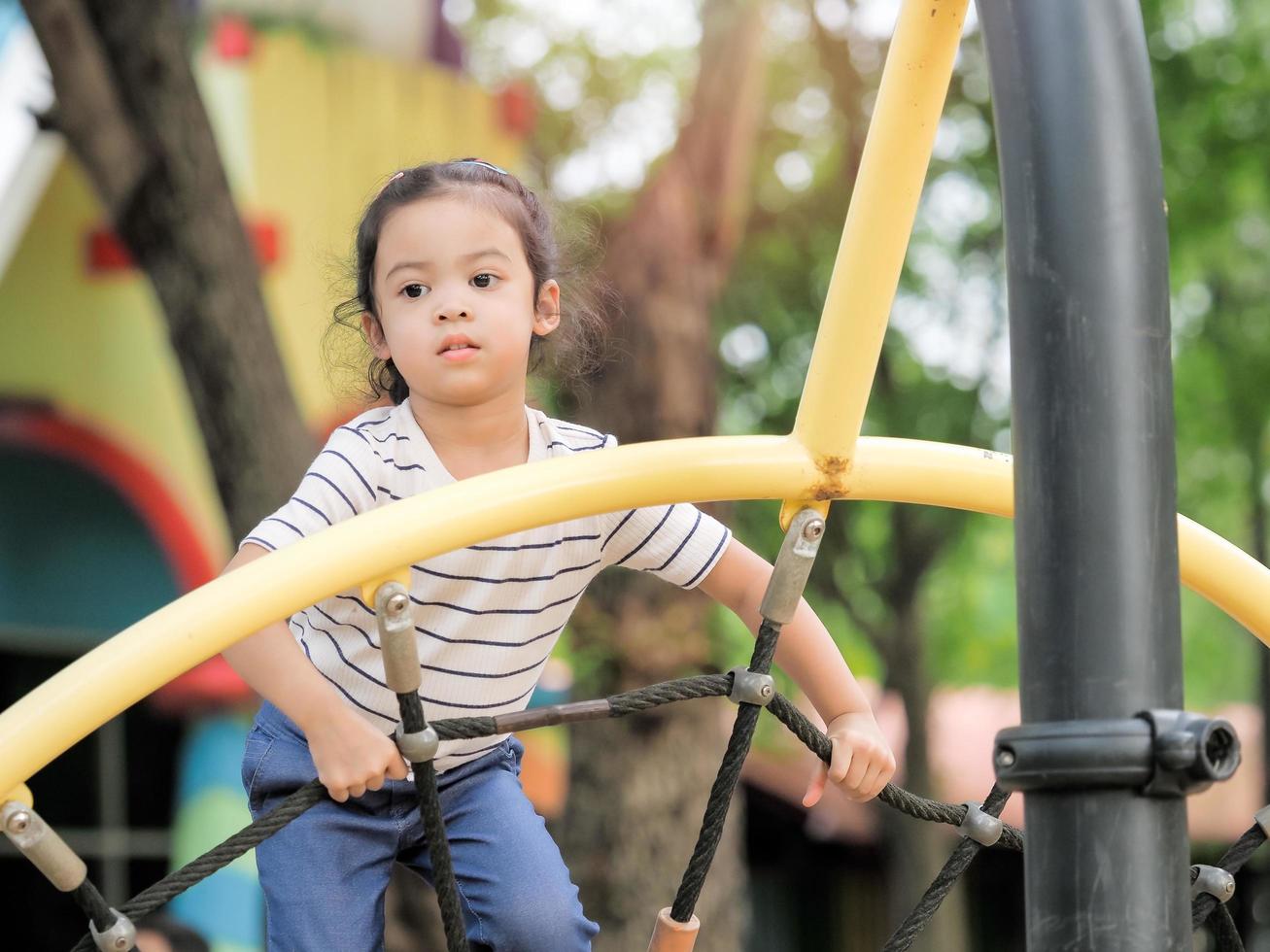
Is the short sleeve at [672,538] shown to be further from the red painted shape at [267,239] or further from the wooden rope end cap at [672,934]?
the red painted shape at [267,239]

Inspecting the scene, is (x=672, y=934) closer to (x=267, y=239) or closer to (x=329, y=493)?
(x=329, y=493)

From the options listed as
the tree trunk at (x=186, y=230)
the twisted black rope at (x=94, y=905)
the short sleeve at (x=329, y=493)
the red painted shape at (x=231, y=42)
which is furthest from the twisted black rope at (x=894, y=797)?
the red painted shape at (x=231, y=42)

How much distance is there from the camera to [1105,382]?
1.02 metres

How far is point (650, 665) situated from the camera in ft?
13.8

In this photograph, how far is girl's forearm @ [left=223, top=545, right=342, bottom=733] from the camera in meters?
1.25

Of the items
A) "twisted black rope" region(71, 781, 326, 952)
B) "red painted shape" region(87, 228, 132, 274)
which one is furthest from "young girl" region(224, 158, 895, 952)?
"red painted shape" region(87, 228, 132, 274)

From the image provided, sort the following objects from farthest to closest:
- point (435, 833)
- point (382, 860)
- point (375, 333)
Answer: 1. point (375, 333)
2. point (382, 860)
3. point (435, 833)

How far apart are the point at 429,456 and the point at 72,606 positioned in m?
4.69

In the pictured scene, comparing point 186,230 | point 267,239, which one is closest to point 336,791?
point 186,230

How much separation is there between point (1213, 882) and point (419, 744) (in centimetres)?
72

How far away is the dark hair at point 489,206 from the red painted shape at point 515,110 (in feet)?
15.7

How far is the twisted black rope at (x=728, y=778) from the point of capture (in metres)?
1.25

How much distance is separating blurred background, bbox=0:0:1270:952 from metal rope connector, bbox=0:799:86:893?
81 centimetres

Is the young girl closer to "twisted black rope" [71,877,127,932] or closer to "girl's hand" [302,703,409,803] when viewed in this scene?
"girl's hand" [302,703,409,803]
